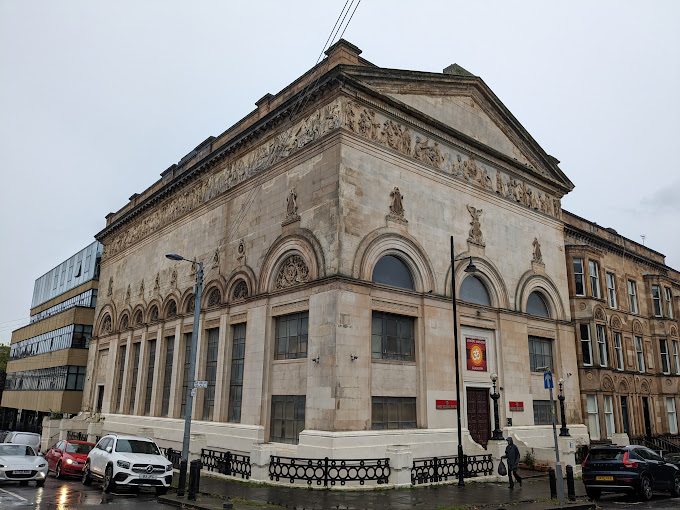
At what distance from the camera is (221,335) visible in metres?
26.3

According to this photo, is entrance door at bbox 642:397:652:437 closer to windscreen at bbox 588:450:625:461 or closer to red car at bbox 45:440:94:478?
windscreen at bbox 588:450:625:461

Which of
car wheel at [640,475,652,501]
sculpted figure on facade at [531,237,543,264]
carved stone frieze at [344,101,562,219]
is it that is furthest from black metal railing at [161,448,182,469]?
sculpted figure on facade at [531,237,543,264]

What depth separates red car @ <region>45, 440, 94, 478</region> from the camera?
2152 centimetres

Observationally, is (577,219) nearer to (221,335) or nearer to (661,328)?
(661,328)

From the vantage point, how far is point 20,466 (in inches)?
731

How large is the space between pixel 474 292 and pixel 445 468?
8.80 m

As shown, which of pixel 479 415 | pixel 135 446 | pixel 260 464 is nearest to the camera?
pixel 135 446

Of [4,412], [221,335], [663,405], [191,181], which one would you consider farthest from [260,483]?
[4,412]

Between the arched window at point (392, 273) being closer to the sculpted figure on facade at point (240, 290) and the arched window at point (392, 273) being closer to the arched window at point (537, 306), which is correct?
the sculpted figure on facade at point (240, 290)

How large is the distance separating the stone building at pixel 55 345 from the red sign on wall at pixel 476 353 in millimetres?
33250

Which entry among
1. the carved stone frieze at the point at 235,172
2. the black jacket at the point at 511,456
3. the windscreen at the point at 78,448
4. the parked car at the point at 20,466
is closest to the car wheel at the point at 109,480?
the parked car at the point at 20,466

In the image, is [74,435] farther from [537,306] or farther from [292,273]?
[537,306]

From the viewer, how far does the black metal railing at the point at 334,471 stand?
17.6m

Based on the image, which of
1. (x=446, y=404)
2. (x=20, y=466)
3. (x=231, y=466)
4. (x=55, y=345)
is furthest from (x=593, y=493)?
(x=55, y=345)
